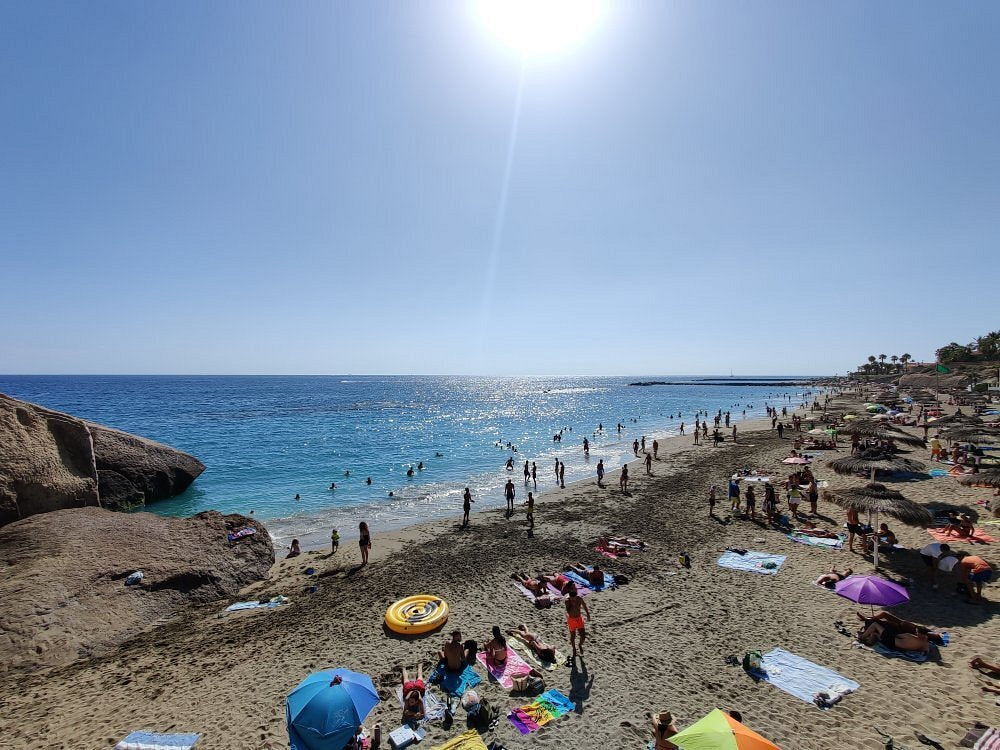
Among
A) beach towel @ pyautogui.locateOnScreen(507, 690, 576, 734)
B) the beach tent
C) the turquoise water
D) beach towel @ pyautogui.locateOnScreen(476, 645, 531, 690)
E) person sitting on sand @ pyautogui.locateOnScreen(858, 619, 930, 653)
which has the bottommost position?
the turquoise water

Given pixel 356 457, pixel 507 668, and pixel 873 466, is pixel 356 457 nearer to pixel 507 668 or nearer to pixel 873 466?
pixel 507 668

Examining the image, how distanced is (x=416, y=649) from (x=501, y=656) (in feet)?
7.09

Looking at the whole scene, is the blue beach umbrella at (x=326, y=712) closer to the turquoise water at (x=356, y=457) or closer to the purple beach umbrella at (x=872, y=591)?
the purple beach umbrella at (x=872, y=591)

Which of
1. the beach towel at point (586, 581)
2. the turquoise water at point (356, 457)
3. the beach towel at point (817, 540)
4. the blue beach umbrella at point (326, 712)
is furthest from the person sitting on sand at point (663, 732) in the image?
the turquoise water at point (356, 457)

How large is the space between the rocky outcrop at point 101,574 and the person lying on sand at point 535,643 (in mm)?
9481

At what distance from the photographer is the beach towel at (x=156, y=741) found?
6.89m

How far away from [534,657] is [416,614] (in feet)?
11.0

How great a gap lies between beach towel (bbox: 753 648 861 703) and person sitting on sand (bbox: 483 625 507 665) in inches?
194

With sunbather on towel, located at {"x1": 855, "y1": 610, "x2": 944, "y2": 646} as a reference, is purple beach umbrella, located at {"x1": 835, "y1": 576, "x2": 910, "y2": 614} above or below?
above

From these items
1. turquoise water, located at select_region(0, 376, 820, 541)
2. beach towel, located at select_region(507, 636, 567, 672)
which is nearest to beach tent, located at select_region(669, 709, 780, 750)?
beach towel, located at select_region(507, 636, 567, 672)

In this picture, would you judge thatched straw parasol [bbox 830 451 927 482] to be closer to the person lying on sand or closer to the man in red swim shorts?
the man in red swim shorts

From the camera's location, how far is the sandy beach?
7.23 metres

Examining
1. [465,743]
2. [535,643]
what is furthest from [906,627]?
[465,743]

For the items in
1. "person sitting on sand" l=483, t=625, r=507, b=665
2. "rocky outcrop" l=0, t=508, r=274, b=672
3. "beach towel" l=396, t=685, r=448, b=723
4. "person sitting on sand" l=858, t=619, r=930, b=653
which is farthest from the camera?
"rocky outcrop" l=0, t=508, r=274, b=672
